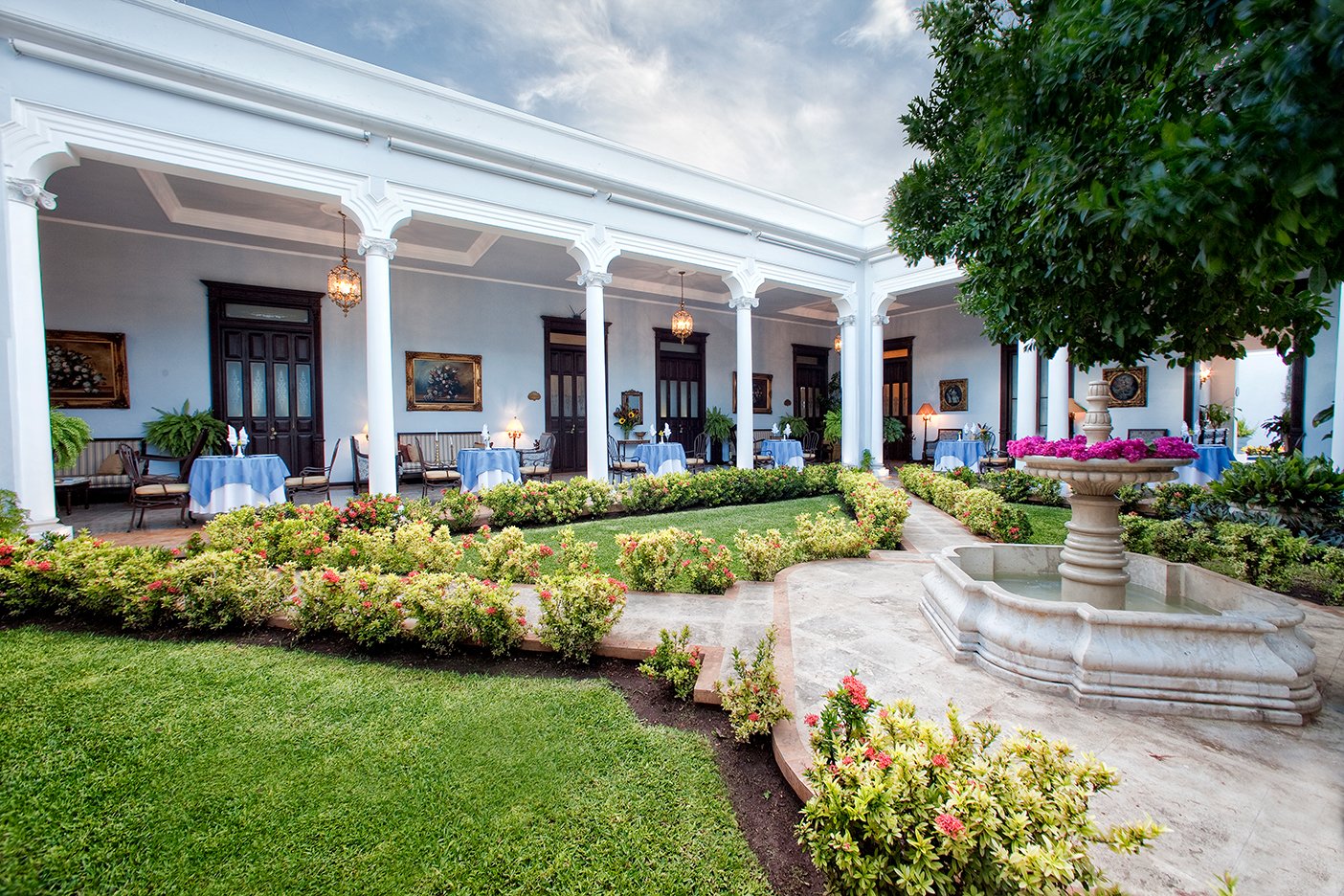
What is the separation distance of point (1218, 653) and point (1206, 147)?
7.14ft

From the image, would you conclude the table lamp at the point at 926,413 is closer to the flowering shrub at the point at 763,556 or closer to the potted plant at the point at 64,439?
the flowering shrub at the point at 763,556

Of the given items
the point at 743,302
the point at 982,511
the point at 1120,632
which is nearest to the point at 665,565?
the point at 1120,632

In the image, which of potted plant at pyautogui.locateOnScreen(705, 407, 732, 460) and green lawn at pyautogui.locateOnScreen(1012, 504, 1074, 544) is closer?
green lawn at pyautogui.locateOnScreen(1012, 504, 1074, 544)

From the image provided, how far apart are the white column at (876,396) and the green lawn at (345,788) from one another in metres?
10.3

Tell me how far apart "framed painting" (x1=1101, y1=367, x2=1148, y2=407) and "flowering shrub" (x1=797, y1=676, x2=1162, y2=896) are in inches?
530

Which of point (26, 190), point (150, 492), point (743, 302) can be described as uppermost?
point (743, 302)

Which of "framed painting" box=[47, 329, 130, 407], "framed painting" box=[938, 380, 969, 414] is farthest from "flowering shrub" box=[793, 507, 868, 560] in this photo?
"framed painting" box=[938, 380, 969, 414]

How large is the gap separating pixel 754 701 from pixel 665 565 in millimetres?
2033

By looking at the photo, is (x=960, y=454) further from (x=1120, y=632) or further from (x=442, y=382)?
(x=442, y=382)

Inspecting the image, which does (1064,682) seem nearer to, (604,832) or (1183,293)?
(1183,293)

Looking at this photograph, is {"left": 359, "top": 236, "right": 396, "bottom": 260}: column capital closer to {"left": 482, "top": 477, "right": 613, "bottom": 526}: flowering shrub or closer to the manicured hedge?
{"left": 482, "top": 477, "right": 613, "bottom": 526}: flowering shrub

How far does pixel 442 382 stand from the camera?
11.3 m

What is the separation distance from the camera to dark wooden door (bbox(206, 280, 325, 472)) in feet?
31.0

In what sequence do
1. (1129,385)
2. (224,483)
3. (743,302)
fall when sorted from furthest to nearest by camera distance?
(1129,385) < (743,302) < (224,483)
